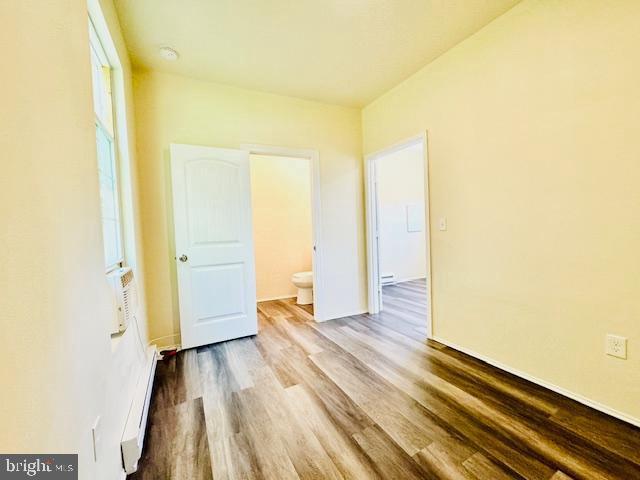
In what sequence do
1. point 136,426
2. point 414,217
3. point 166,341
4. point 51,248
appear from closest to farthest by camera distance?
point 51,248, point 136,426, point 166,341, point 414,217

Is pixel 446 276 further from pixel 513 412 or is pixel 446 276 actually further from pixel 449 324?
pixel 513 412

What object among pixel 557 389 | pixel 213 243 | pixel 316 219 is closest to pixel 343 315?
pixel 316 219

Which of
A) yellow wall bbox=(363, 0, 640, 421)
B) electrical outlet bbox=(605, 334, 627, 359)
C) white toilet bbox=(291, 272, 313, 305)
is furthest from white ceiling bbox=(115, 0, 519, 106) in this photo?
white toilet bbox=(291, 272, 313, 305)

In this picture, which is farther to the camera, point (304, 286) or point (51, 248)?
point (304, 286)

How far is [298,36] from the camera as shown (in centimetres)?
204

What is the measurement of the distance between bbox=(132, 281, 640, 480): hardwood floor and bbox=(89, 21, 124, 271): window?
105 cm

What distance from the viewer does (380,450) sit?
1.34m

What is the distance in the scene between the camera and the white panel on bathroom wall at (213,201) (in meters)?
2.51

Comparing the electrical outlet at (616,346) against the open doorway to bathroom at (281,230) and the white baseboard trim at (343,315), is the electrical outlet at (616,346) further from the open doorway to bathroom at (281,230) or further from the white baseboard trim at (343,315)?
the open doorway to bathroom at (281,230)

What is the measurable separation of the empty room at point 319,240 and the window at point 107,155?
24 millimetres

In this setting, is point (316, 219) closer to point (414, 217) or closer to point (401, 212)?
point (401, 212)

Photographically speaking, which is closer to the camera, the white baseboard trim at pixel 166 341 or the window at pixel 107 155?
the window at pixel 107 155

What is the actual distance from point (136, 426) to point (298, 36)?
2644mm

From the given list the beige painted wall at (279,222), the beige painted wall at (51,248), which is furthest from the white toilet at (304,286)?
the beige painted wall at (51,248)
